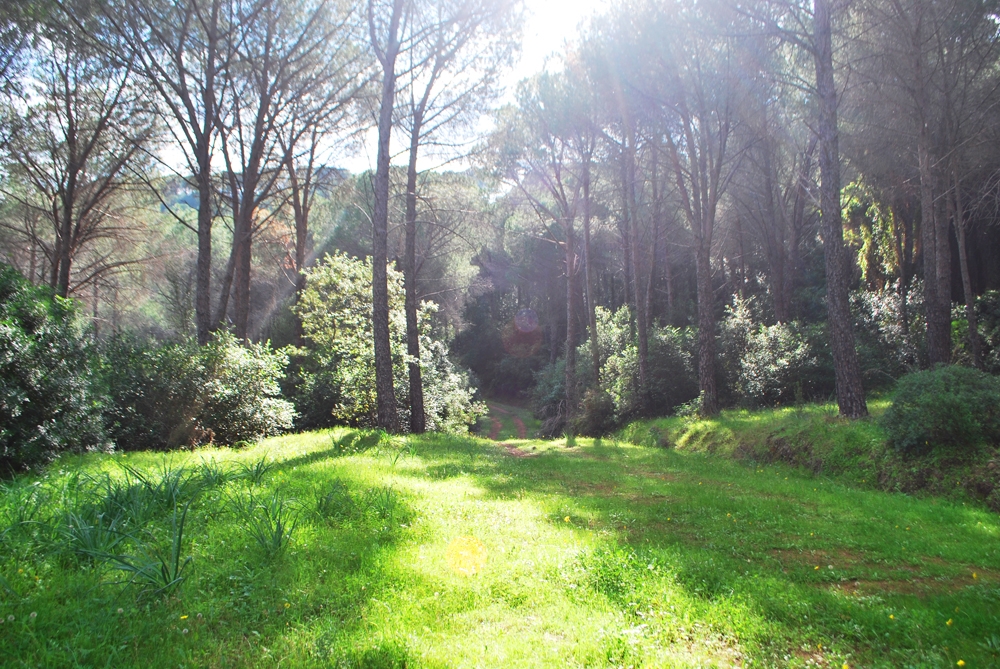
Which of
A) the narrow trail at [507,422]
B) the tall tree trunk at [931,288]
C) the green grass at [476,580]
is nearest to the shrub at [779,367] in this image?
the tall tree trunk at [931,288]

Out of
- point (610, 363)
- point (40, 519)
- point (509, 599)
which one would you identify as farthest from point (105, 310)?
point (509, 599)

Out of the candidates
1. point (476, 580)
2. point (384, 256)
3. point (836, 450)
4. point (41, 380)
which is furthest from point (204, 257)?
point (836, 450)

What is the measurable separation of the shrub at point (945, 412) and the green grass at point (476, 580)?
1781 mm

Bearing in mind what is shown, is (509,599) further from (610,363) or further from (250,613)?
(610,363)

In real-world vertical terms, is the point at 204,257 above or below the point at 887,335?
above

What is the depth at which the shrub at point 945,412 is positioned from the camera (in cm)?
744

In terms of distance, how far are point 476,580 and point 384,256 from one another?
9.28 metres

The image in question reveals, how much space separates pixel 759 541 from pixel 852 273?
2399 centimetres

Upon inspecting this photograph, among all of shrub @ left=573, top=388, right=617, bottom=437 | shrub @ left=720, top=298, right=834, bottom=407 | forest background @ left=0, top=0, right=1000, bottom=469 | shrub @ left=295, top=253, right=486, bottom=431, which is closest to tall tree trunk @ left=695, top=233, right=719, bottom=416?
forest background @ left=0, top=0, right=1000, bottom=469

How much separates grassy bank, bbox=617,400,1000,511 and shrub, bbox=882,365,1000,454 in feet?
0.69

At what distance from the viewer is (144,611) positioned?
3.03m

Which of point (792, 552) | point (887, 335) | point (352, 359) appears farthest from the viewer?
point (352, 359)

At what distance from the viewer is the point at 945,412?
7.56 metres

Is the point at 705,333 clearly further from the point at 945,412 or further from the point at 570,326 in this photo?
the point at 945,412
